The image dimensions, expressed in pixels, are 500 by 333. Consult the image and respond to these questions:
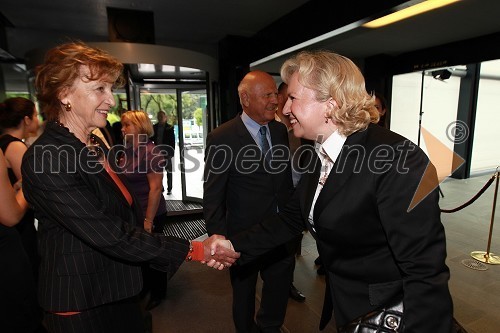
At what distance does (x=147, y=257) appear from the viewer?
4.62 ft

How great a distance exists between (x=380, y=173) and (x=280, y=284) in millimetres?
1526

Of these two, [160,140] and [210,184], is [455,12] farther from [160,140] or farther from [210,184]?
[160,140]

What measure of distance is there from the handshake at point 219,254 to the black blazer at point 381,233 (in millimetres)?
708

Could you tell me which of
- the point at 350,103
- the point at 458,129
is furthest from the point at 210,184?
the point at 458,129

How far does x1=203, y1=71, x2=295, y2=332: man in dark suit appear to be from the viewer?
2.27 metres

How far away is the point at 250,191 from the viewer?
2.29 meters

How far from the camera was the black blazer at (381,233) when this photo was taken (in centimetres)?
105

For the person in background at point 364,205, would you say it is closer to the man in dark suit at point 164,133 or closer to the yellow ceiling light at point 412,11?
the yellow ceiling light at point 412,11

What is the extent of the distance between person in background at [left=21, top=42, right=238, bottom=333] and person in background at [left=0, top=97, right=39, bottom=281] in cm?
136

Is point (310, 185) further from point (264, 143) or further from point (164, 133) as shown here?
point (164, 133)

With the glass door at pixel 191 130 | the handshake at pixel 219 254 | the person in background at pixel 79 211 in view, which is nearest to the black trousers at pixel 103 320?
the person in background at pixel 79 211

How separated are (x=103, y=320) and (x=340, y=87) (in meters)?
1.41

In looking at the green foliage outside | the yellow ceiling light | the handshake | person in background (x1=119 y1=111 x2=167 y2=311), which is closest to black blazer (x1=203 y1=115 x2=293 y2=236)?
the handshake

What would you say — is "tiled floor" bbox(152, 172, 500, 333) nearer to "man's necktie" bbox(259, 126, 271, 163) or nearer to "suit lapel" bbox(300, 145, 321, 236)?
"man's necktie" bbox(259, 126, 271, 163)
